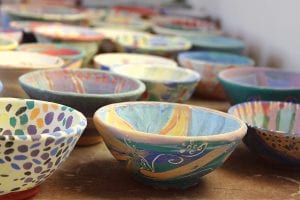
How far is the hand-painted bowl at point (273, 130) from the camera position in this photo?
0.76m

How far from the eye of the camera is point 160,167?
665mm

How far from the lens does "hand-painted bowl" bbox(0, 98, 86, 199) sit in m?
0.58

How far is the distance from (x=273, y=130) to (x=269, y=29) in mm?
710

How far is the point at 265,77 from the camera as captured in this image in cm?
121

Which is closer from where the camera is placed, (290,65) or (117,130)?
(117,130)

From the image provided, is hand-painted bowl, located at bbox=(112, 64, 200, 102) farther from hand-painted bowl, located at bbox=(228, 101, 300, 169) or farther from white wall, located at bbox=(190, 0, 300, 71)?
white wall, located at bbox=(190, 0, 300, 71)

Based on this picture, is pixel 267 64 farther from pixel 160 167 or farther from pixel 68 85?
pixel 160 167

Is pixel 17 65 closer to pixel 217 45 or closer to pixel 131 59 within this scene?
pixel 131 59

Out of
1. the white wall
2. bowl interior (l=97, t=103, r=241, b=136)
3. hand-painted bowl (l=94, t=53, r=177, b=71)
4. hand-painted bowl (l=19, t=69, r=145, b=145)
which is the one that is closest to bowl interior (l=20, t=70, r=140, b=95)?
hand-painted bowl (l=19, t=69, r=145, b=145)

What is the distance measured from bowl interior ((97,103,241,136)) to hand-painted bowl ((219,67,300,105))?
0.66ft

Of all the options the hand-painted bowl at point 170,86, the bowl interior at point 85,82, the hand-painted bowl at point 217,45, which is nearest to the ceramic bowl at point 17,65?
the bowl interior at point 85,82

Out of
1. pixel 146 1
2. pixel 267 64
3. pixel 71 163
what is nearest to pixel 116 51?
pixel 267 64

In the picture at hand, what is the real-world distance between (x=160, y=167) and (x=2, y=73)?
1.44ft

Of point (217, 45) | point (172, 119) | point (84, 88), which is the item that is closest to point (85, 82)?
point (84, 88)
